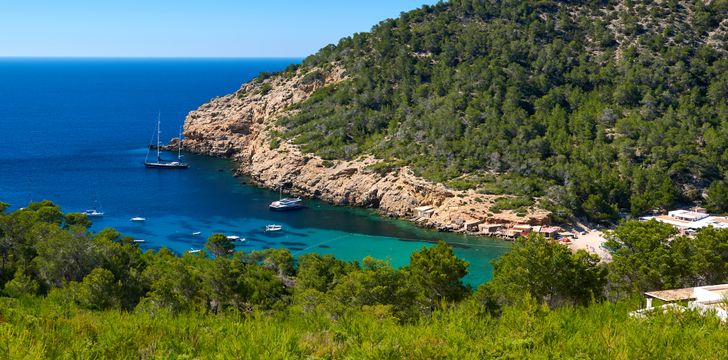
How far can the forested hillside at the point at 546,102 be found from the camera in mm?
46438

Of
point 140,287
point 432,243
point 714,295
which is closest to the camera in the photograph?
point 714,295

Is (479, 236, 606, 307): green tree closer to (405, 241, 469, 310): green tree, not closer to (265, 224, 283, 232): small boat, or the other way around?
(405, 241, 469, 310): green tree

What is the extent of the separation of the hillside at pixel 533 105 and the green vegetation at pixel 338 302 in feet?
68.1

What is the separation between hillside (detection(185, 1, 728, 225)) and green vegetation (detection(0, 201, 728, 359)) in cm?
2077

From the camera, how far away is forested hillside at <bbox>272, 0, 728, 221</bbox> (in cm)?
4644

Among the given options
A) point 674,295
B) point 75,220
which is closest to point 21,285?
point 75,220

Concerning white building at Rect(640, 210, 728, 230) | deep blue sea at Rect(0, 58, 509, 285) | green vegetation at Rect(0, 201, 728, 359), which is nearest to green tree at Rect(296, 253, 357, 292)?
green vegetation at Rect(0, 201, 728, 359)

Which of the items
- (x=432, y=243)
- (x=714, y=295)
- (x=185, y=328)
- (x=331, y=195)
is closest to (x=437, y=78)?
(x=331, y=195)

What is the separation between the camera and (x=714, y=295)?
15953 millimetres

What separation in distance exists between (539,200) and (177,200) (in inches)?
1128

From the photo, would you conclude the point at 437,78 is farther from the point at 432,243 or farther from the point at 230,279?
the point at 230,279

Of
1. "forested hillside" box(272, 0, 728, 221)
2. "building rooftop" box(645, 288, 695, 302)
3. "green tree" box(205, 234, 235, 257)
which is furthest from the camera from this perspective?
"forested hillside" box(272, 0, 728, 221)

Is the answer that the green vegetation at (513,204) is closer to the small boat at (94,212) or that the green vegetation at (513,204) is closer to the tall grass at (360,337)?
the small boat at (94,212)

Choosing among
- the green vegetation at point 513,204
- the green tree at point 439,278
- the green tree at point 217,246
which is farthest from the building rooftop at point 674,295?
the green vegetation at point 513,204
